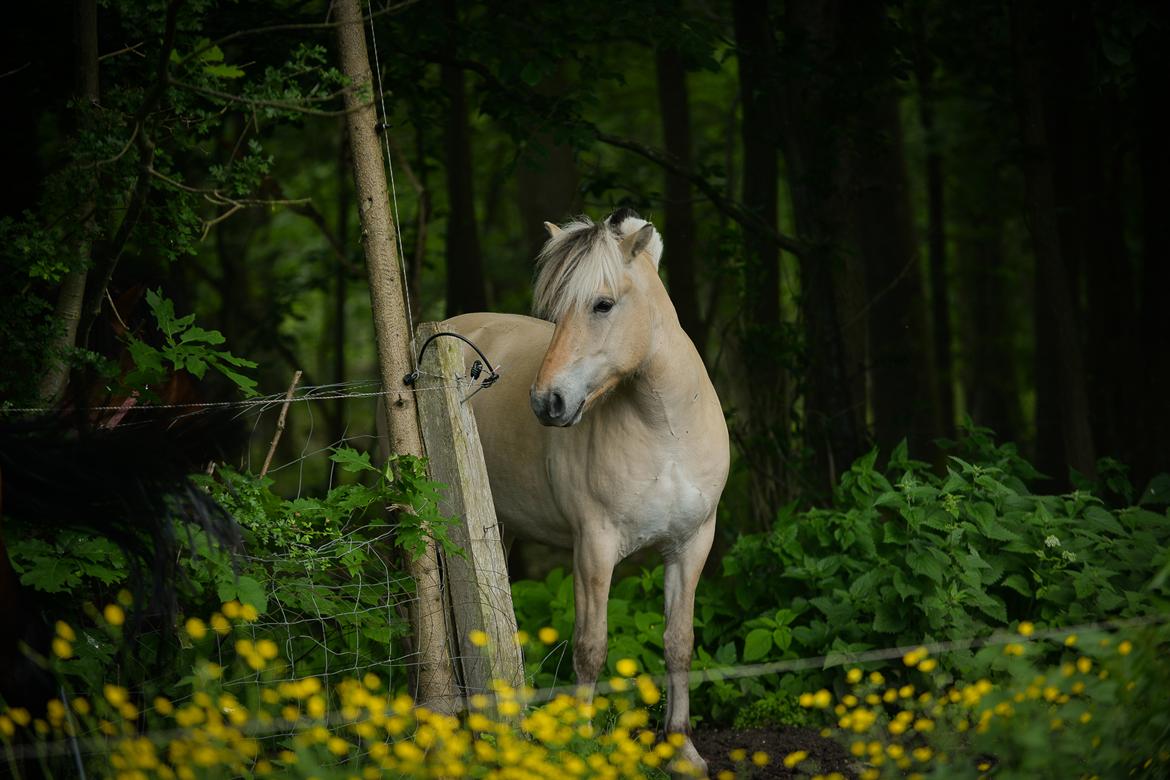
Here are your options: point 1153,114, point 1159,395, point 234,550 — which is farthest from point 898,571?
point 1153,114

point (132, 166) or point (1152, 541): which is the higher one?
point (132, 166)

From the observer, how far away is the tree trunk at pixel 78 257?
4.60 m

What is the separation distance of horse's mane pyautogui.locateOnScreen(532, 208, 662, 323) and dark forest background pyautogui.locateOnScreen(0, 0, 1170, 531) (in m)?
1.07

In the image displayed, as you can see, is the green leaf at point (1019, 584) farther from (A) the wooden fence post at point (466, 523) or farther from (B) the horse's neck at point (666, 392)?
(A) the wooden fence post at point (466, 523)

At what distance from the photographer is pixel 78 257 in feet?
15.0

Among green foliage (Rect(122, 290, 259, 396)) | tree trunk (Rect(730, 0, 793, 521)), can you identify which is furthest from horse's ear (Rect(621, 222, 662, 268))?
tree trunk (Rect(730, 0, 793, 521))

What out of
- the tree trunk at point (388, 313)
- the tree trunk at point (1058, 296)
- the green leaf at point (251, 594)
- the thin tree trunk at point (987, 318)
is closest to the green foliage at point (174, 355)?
the tree trunk at point (388, 313)

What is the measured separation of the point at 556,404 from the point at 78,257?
2.07 metres

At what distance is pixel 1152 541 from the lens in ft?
17.6

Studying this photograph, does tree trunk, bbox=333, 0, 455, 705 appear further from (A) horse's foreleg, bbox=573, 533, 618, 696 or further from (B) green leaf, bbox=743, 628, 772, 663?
(B) green leaf, bbox=743, 628, 772, 663

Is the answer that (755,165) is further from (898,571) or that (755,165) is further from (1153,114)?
(898,571)

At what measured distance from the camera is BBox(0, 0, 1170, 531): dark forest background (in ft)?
15.4

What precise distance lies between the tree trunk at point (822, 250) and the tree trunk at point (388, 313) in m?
3.68

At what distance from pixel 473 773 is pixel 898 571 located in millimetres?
2644
